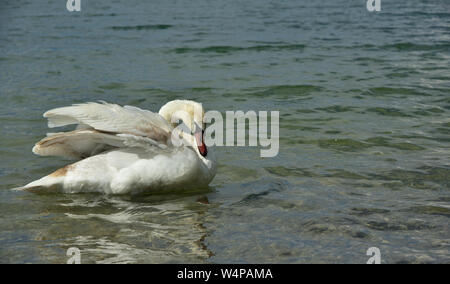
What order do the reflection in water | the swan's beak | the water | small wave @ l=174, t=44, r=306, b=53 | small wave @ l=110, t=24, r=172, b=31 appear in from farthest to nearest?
small wave @ l=110, t=24, r=172, b=31 → small wave @ l=174, t=44, r=306, b=53 → the swan's beak → the water → the reflection in water

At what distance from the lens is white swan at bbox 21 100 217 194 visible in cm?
512

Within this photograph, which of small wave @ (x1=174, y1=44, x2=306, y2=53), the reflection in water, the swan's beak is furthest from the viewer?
small wave @ (x1=174, y1=44, x2=306, y2=53)

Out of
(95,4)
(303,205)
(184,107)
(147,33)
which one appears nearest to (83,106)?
(184,107)

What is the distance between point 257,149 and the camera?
6953mm

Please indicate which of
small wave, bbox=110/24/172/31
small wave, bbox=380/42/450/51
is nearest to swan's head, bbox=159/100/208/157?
small wave, bbox=380/42/450/51

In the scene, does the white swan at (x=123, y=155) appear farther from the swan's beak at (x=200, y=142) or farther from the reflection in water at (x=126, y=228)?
the reflection in water at (x=126, y=228)

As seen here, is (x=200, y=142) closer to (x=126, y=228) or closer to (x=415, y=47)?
(x=126, y=228)

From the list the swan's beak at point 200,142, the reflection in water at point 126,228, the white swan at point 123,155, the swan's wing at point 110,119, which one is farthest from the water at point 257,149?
the swan's wing at point 110,119

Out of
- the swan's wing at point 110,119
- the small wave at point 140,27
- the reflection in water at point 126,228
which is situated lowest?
the reflection in water at point 126,228

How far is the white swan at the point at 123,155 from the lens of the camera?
512cm

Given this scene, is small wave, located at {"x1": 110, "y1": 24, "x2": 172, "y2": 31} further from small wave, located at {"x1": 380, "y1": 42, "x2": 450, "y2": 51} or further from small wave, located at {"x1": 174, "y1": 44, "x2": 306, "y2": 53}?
small wave, located at {"x1": 380, "y1": 42, "x2": 450, "y2": 51}

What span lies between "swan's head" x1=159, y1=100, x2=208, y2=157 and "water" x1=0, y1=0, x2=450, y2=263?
47 cm

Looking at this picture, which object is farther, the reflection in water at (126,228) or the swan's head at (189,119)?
the swan's head at (189,119)
